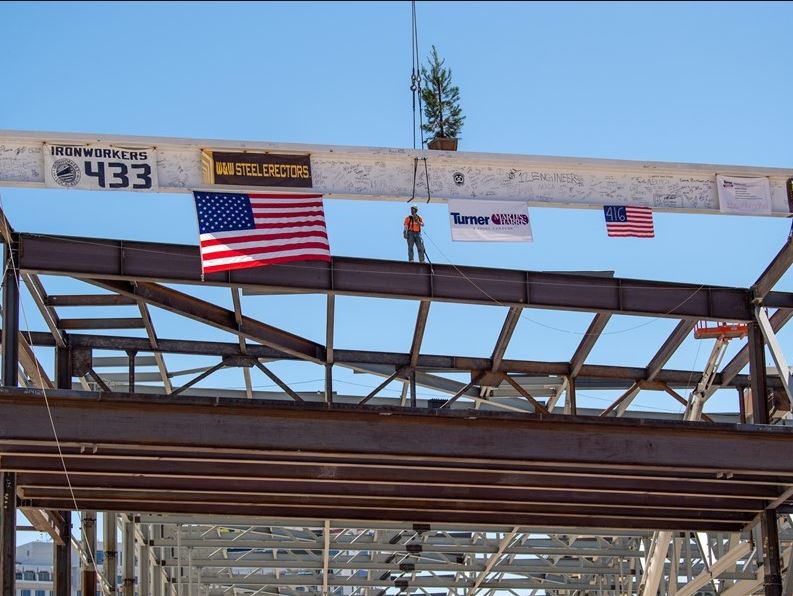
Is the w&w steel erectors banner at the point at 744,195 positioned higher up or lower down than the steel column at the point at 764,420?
higher up

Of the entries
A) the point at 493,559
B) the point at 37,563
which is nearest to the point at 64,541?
the point at 493,559

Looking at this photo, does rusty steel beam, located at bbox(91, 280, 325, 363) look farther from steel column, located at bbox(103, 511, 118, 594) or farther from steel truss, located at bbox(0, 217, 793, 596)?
steel column, located at bbox(103, 511, 118, 594)

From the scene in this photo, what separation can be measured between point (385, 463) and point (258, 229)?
4.76 m

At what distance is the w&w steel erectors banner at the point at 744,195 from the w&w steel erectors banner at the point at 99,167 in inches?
444

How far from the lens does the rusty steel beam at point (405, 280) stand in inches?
890

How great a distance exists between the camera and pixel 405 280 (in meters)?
24.4

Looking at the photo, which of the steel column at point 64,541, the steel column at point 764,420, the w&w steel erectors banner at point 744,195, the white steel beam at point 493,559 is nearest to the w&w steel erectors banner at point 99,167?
the steel column at point 64,541

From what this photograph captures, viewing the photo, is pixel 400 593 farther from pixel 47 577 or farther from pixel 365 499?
pixel 47 577

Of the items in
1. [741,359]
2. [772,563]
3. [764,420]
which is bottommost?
[772,563]

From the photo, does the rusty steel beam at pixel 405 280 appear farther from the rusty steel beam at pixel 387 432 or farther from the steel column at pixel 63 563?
the steel column at pixel 63 563

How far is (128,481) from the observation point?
918 inches

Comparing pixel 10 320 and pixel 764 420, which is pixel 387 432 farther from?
pixel 764 420

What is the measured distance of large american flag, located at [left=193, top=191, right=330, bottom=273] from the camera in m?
21.6

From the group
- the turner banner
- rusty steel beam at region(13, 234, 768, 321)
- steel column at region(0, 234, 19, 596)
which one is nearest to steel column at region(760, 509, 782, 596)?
rusty steel beam at region(13, 234, 768, 321)
